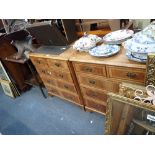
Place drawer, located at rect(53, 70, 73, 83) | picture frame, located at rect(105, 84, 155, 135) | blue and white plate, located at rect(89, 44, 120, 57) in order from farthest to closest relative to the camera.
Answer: drawer, located at rect(53, 70, 73, 83), blue and white plate, located at rect(89, 44, 120, 57), picture frame, located at rect(105, 84, 155, 135)

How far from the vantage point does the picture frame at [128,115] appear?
1.02 m

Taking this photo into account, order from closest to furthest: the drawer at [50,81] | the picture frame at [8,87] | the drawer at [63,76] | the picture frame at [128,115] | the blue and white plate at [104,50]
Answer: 1. the picture frame at [128,115]
2. the blue and white plate at [104,50]
3. the drawer at [63,76]
4. the drawer at [50,81]
5. the picture frame at [8,87]

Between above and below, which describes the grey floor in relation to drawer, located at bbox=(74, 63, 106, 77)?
below

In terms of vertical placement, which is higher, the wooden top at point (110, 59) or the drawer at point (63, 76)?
the wooden top at point (110, 59)

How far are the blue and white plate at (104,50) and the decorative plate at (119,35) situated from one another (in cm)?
7

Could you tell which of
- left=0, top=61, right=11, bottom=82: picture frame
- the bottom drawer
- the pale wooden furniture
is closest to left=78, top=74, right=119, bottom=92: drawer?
the pale wooden furniture

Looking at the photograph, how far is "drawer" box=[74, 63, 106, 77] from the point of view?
1530mm

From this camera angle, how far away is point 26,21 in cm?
227

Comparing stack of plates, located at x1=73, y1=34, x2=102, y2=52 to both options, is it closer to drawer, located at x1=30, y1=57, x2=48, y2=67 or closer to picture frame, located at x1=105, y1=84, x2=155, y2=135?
drawer, located at x1=30, y1=57, x2=48, y2=67

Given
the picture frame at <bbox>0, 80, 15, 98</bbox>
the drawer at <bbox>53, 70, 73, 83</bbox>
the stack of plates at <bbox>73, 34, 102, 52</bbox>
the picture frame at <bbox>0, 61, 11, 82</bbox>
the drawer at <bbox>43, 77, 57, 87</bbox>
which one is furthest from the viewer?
the picture frame at <bbox>0, 80, 15, 98</bbox>

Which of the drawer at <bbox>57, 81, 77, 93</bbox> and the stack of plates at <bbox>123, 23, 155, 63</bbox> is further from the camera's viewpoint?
the drawer at <bbox>57, 81, 77, 93</bbox>

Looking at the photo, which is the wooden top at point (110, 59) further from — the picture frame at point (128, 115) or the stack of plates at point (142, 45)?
the picture frame at point (128, 115)

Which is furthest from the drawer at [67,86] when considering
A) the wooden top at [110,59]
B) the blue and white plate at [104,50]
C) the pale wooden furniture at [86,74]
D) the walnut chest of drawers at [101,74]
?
the blue and white plate at [104,50]

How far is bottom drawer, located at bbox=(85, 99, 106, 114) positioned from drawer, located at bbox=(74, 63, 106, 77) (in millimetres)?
407
